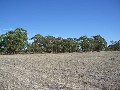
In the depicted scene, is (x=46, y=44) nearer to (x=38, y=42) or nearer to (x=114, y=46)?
(x=38, y=42)

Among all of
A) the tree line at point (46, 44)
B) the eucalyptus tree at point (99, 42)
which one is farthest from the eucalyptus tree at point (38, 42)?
the eucalyptus tree at point (99, 42)

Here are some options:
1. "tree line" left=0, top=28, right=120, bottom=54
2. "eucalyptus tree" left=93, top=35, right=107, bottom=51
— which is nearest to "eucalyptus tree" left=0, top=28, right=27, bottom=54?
"tree line" left=0, top=28, right=120, bottom=54

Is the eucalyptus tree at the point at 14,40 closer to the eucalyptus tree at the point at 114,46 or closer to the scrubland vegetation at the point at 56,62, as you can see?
the scrubland vegetation at the point at 56,62

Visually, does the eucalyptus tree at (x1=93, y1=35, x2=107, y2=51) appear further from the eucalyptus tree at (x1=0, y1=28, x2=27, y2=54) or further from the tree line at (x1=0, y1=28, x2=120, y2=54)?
the eucalyptus tree at (x1=0, y1=28, x2=27, y2=54)

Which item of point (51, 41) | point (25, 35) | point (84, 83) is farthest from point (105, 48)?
point (84, 83)

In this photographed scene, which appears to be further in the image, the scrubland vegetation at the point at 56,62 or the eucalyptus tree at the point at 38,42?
the eucalyptus tree at the point at 38,42

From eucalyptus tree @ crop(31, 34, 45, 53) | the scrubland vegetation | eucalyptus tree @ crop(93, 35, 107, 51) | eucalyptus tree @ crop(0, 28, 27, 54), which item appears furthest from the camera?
eucalyptus tree @ crop(93, 35, 107, 51)

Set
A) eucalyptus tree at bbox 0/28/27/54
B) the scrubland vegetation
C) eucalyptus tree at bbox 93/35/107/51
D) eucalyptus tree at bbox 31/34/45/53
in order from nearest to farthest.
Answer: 1. the scrubland vegetation
2. eucalyptus tree at bbox 0/28/27/54
3. eucalyptus tree at bbox 31/34/45/53
4. eucalyptus tree at bbox 93/35/107/51

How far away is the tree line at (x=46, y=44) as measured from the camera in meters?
69.4

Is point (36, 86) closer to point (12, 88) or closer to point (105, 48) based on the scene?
point (12, 88)

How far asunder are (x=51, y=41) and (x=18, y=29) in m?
18.5

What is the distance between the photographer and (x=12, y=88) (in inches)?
567

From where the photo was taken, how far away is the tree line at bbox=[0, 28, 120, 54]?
228 ft

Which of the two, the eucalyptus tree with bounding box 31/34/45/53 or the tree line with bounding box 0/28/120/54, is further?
the eucalyptus tree with bounding box 31/34/45/53
